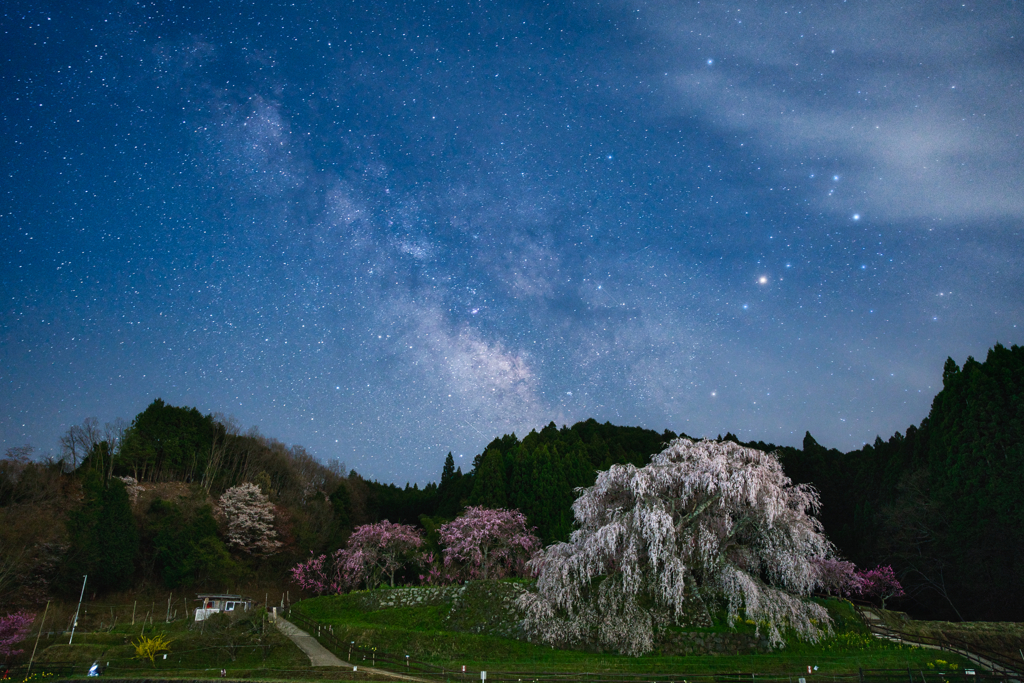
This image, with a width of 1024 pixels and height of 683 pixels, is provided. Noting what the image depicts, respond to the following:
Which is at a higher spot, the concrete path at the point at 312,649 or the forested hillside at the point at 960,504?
the forested hillside at the point at 960,504

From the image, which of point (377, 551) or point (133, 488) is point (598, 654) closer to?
point (377, 551)

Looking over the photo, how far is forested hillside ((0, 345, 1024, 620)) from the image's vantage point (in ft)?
118

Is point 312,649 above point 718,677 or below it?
below

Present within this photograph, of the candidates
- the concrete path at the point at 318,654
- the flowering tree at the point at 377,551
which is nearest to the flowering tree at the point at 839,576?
the concrete path at the point at 318,654

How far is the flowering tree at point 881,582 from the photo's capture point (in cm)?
3897

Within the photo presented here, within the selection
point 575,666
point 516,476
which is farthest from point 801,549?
point 516,476

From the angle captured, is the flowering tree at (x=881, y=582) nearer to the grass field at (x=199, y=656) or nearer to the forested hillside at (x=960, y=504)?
the forested hillside at (x=960, y=504)

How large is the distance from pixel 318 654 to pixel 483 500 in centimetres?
2148

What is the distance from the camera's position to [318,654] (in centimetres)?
2877

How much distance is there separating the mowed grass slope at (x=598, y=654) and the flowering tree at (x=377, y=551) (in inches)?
477

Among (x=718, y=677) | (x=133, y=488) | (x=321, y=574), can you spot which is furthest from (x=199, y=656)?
(x=133, y=488)

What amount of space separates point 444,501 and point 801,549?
151ft

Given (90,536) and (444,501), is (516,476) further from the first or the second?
(90,536)

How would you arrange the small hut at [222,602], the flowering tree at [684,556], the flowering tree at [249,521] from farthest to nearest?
the flowering tree at [249,521]
the small hut at [222,602]
the flowering tree at [684,556]
